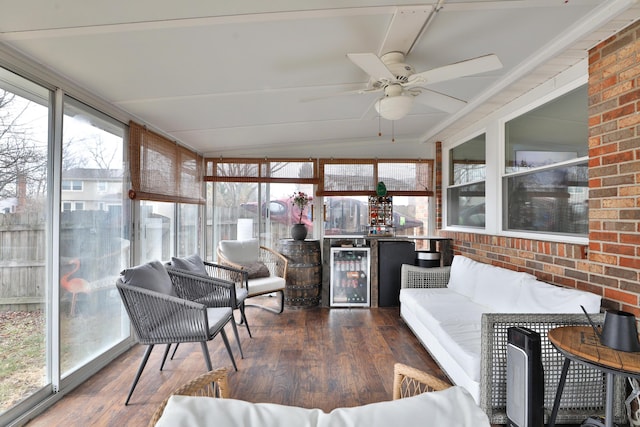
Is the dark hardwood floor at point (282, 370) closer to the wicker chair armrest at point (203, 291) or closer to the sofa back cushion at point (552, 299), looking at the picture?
the wicker chair armrest at point (203, 291)

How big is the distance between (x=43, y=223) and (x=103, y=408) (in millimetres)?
1258

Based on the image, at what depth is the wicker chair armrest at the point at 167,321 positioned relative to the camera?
91.1 inches

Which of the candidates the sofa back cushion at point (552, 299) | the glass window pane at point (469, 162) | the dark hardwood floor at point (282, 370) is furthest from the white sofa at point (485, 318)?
the glass window pane at point (469, 162)

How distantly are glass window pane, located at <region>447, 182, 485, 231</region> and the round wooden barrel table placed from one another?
77.5 inches

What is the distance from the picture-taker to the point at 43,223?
7.34ft

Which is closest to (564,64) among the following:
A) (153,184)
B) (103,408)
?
(153,184)

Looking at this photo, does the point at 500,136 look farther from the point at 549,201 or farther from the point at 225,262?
the point at 225,262

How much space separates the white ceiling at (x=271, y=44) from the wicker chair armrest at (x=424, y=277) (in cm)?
180

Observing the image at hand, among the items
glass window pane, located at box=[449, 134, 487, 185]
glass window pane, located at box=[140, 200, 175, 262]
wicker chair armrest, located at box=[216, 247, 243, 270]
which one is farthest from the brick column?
glass window pane, located at box=[140, 200, 175, 262]

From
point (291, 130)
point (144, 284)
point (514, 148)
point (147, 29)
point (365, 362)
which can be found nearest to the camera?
point (147, 29)

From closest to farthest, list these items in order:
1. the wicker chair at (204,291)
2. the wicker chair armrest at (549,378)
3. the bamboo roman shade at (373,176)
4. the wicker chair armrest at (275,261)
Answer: the wicker chair armrest at (549,378) → the wicker chair at (204,291) → the wicker chair armrest at (275,261) → the bamboo roman shade at (373,176)

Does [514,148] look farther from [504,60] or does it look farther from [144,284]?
[144,284]

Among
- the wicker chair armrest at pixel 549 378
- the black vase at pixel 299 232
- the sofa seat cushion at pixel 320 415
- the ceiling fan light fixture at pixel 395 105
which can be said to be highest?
the ceiling fan light fixture at pixel 395 105

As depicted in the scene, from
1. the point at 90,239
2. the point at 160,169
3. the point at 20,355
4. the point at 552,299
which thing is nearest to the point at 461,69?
the point at 552,299
